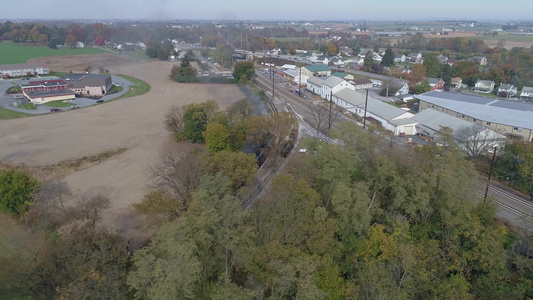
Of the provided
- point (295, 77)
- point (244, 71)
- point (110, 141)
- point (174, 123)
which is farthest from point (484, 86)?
point (110, 141)

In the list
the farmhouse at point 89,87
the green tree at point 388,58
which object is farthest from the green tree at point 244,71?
the green tree at point 388,58

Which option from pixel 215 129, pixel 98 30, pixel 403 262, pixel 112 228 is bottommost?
pixel 112 228

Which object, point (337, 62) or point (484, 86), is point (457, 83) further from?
point (337, 62)

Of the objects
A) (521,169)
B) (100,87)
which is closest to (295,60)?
(100,87)

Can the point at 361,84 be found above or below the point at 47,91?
below

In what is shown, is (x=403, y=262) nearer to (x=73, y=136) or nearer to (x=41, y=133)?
(x=73, y=136)

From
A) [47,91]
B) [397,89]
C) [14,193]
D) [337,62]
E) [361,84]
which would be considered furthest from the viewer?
[337,62]

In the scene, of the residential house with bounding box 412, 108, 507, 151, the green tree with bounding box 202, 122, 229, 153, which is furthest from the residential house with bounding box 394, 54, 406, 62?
the green tree with bounding box 202, 122, 229, 153
